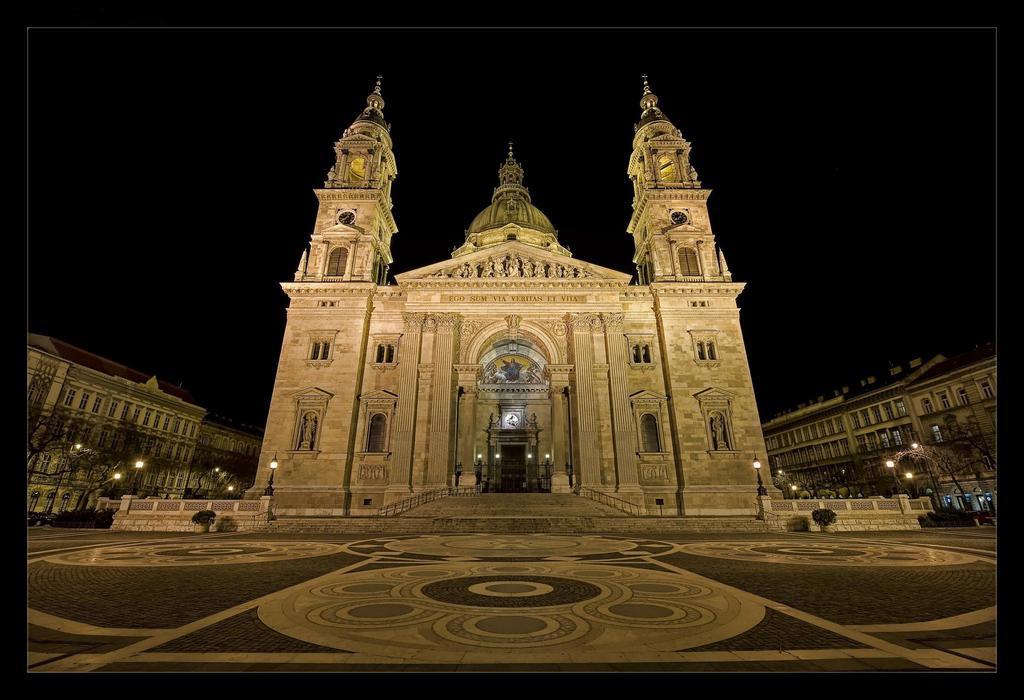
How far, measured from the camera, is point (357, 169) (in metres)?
42.2

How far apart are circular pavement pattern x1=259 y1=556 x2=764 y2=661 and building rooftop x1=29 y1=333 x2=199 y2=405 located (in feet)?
179

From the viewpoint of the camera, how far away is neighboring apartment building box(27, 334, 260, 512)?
36688mm

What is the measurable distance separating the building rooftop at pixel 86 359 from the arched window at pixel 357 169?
108 feet

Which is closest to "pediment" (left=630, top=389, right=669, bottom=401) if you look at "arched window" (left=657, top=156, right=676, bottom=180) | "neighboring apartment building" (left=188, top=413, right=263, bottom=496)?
"arched window" (left=657, top=156, right=676, bottom=180)

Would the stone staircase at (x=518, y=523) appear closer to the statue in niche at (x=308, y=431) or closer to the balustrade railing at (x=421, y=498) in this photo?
the balustrade railing at (x=421, y=498)

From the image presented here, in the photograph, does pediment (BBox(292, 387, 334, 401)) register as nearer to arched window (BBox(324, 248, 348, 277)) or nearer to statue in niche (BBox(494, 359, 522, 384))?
arched window (BBox(324, 248, 348, 277))

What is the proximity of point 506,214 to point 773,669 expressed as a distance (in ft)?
174

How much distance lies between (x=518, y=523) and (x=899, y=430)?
50.0 metres

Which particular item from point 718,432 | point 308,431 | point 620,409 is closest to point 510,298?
point 620,409

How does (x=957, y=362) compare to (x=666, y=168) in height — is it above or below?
below

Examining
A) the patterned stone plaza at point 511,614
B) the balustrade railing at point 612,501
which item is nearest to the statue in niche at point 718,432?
the balustrade railing at point 612,501

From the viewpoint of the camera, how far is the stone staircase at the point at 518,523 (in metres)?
20.9

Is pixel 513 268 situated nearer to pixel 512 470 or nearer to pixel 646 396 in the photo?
pixel 646 396

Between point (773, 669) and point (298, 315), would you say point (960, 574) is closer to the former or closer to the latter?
point (773, 669)
